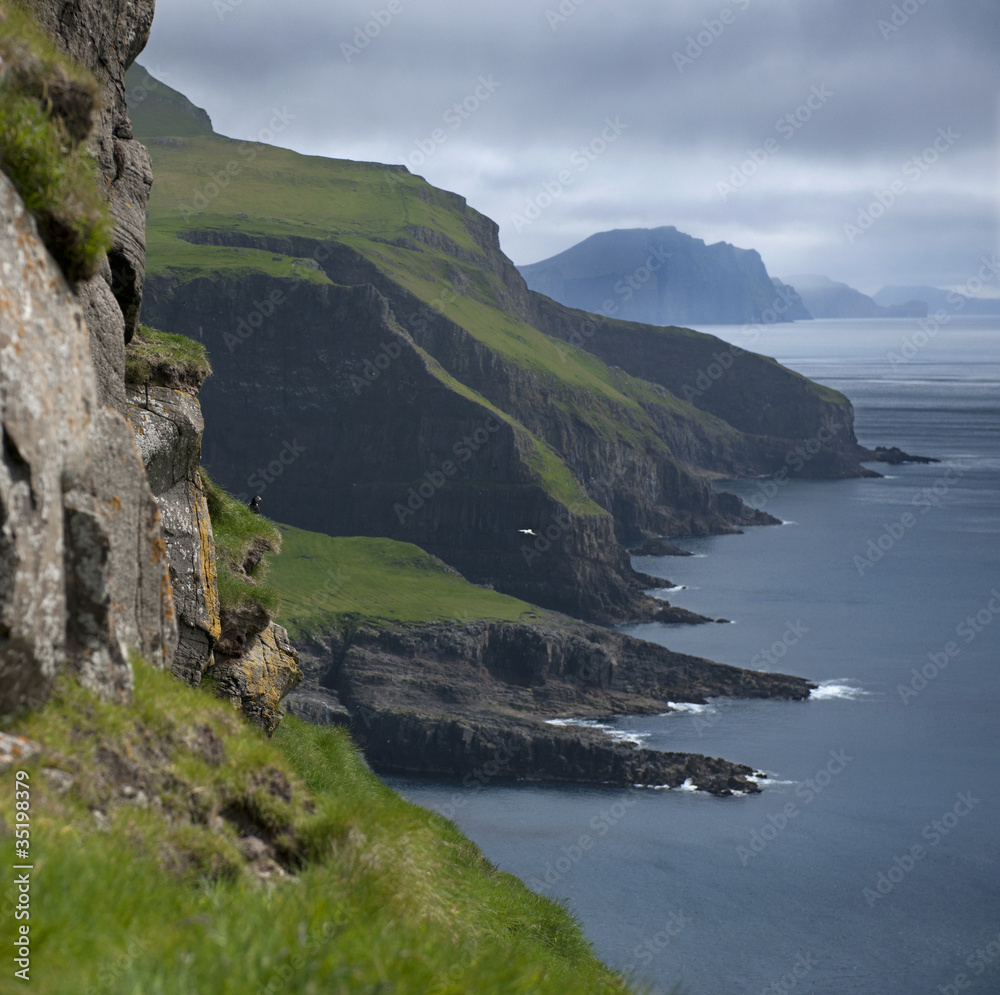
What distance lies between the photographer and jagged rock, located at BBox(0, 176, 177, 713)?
21.6 feet

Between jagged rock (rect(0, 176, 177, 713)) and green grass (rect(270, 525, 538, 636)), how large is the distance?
438 ft

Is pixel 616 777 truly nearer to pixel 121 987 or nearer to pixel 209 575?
pixel 209 575

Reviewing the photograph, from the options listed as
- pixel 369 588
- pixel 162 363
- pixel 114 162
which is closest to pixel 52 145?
pixel 114 162

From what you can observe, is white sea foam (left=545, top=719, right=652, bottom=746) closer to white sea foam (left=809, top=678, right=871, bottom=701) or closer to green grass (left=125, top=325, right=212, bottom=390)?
white sea foam (left=809, top=678, right=871, bottom=701)

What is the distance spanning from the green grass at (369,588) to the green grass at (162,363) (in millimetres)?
124179

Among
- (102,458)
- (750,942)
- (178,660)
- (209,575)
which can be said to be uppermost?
(102,458)

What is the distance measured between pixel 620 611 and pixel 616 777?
7417 centimetres

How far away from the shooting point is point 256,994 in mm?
4812

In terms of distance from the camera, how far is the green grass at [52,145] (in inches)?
307

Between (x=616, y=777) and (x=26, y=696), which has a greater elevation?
(x=26, y=696)

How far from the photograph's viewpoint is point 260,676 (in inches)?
696

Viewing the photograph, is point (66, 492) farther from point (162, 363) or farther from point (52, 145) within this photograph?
point (162, 363)

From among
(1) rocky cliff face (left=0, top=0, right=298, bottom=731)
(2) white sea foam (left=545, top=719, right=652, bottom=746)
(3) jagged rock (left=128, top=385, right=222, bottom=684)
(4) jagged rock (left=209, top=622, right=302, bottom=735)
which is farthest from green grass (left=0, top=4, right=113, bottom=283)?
(2) white sea foam (left=545, top=719, right=652, bottom=746)

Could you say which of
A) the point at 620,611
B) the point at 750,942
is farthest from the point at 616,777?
the point at 620,611
